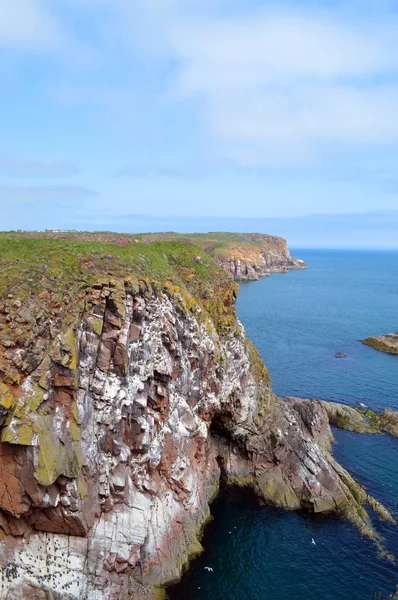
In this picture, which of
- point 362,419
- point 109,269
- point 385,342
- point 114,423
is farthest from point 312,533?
point 385,342

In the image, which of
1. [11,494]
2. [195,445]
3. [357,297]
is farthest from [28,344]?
[357,297]

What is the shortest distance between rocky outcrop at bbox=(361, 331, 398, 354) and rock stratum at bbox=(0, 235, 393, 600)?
55541 mm

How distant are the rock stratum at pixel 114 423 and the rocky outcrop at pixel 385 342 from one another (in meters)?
55.5

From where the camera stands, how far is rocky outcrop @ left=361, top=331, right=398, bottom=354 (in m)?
89.8

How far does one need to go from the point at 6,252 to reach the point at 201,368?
17.4 m

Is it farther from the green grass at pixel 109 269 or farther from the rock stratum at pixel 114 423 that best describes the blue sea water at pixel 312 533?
the green grass at pixel 109 269

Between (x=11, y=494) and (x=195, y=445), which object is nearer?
(x=11, y=494)

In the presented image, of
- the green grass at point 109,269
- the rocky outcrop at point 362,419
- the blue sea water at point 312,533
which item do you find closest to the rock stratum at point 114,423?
the green grass at point 109,269

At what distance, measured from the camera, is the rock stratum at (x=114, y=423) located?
77.0 ft

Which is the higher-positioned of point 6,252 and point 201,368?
point 6,252

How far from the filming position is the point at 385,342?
92500 mm

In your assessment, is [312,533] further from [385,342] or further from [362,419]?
[385,342]

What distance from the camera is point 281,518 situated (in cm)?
Result: 3734

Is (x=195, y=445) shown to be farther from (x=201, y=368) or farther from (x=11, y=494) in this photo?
(x=11, y=494)
